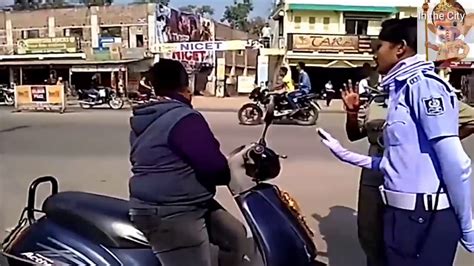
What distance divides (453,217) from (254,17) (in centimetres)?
88

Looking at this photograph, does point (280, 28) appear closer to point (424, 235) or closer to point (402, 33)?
point (402, 33)

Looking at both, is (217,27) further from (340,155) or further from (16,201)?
(16,201)

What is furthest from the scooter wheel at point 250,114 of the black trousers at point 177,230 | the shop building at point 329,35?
the black trousers at point 177,230

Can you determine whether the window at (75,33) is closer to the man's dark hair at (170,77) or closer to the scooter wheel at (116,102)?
the scooter wheel at (116,102)

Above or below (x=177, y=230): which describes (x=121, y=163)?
below

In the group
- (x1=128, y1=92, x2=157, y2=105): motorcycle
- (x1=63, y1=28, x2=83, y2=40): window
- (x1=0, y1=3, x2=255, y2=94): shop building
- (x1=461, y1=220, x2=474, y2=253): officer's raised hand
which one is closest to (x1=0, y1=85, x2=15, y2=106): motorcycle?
(x1=0, y1=3, x2=255, y2=94): shop building

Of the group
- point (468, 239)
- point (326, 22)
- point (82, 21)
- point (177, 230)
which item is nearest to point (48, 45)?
point (82, 21)

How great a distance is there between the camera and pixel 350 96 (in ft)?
6.86

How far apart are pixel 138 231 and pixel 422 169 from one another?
88 centimetres

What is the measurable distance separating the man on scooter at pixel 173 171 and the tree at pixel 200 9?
0.20 metres

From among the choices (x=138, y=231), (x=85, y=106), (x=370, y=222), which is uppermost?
(x=85, y=106)

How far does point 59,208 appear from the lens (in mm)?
2131

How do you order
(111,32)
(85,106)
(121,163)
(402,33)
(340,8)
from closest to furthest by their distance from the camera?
(402,33), (111,32), (340,8), (85,106), (121,163)

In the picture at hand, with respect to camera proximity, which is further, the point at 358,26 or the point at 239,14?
the point at 358,26
